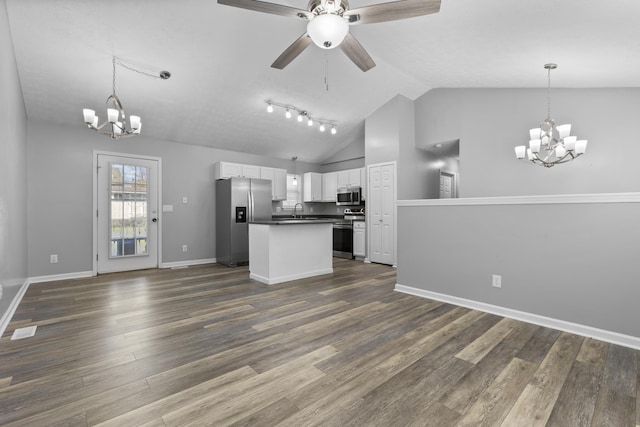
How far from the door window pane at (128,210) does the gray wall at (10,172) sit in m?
1.32

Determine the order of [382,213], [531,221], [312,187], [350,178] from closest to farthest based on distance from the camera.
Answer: [531,221] → [382,213] → [350,178] → [312,187]

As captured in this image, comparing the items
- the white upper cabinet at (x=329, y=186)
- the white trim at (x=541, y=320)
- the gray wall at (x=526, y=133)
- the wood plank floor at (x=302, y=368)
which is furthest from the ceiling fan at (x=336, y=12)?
the white upper cabinet at (x=329, y=186)

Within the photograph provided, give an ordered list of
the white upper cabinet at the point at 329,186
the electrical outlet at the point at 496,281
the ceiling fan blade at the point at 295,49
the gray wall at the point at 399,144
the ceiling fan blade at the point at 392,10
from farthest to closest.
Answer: the white upper cabinet at the point at 329,186
the gray wall at the point at 399,144
the electrical outlet at the point at 496,281
the ceiling fan blade at the point at 295,49
the ceiling fan blade at the point at 392,10

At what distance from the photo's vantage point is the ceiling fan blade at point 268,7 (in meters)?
2.26

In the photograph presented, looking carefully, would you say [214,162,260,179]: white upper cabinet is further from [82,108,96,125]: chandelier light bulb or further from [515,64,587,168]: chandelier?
[515,64,587,168]: chandelier

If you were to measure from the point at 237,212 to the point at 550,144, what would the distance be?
5399 millimetres

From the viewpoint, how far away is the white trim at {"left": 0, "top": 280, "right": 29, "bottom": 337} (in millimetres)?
2695

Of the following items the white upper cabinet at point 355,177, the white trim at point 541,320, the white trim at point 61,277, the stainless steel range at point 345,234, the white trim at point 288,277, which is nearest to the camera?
the white trim at point 541,320

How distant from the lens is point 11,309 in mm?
3098

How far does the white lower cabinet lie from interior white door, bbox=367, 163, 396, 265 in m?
0.23

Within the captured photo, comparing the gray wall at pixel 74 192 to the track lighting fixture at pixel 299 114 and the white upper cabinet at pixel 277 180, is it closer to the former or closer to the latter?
the white upper cabinet at pixel 277 180

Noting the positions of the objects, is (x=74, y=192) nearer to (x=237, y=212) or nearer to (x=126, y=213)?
(x=126, y=213)

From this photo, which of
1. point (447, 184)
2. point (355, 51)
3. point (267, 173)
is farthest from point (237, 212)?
point (447, 184)

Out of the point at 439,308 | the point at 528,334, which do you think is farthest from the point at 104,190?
the point at 528,334
